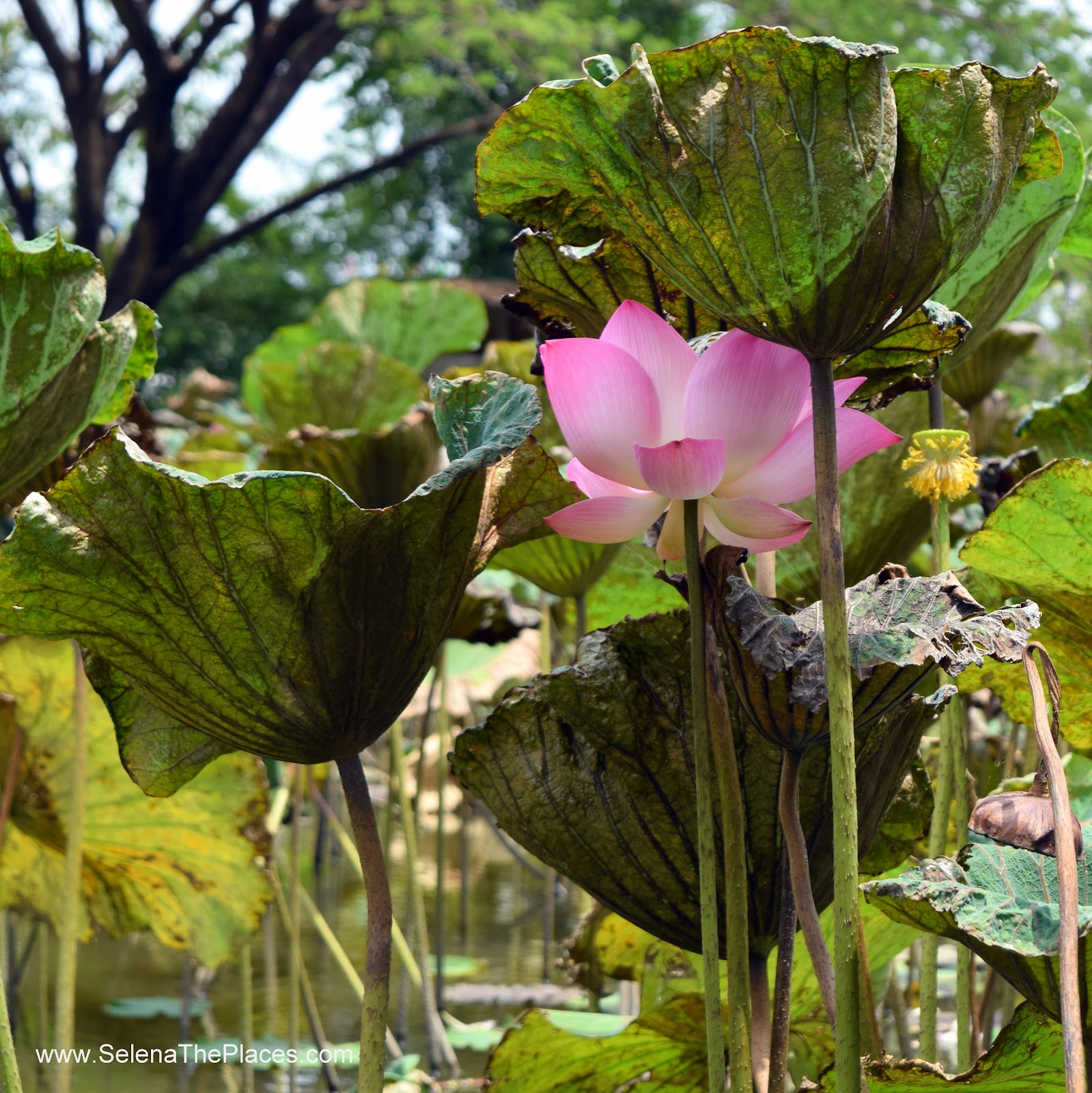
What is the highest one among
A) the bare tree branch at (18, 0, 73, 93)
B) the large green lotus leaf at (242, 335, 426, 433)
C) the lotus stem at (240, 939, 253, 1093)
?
the bare tree branch at (18, 0, 73, 93)

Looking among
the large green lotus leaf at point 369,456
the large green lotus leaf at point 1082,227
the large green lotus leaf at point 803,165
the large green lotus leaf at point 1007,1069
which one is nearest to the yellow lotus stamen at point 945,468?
the large green lotus leaf at point 803,165

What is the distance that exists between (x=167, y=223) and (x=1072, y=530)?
5914mm

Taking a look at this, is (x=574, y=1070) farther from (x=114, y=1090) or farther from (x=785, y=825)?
(x=114, y=1090)

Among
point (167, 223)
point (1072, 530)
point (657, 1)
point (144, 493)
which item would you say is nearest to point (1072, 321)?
point (167, 223)

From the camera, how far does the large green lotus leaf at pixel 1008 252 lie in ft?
2.44

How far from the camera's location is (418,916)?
1.37 metres

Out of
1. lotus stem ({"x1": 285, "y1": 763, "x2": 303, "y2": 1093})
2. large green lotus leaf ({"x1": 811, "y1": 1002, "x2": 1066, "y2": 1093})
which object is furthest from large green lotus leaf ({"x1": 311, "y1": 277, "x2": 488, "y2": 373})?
large green lotus leaf ({"x1": 811, "y1": 1002, "x2": 1066, "y2": 1093})

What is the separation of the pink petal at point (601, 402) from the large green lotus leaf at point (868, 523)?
1.33 feet

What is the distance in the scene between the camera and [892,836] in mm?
707

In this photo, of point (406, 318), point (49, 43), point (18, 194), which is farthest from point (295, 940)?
point (18, 194)

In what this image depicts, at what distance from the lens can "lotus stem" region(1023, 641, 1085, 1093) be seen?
0.39m

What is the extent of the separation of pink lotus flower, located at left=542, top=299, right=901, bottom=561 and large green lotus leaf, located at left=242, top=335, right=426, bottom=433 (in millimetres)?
1530

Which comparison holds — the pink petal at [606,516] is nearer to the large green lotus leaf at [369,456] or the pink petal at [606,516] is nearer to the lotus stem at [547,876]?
the large green lotus leaf at [369,456]

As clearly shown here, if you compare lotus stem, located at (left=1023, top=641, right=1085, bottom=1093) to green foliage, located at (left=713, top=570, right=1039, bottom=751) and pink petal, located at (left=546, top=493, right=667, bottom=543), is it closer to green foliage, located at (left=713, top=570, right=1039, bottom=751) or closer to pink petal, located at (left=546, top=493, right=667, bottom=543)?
green foliage, located at (left=713, top=570, right=1039, bottom=751)
